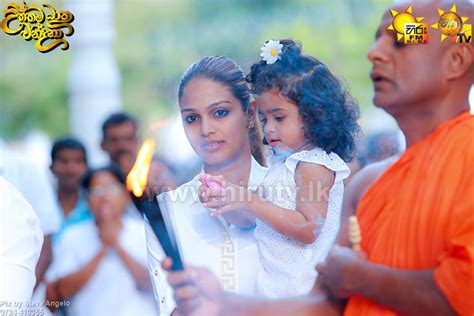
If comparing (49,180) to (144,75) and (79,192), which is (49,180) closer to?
(79,192)

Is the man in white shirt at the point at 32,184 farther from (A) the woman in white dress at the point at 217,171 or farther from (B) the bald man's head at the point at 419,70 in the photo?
(B) the bald man's head at the point at 419,70

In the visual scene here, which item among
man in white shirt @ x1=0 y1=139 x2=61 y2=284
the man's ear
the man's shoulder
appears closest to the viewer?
the man's ear

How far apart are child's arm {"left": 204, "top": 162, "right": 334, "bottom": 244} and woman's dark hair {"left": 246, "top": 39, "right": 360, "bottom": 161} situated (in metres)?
0.07

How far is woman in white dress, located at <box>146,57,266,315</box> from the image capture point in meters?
2.29

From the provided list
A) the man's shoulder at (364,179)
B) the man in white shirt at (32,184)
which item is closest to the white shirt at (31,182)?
the man in white shirt at (32,184)

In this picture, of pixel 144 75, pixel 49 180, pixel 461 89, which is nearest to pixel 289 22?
pixel 144 75

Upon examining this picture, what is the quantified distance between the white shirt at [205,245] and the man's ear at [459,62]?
587 mm

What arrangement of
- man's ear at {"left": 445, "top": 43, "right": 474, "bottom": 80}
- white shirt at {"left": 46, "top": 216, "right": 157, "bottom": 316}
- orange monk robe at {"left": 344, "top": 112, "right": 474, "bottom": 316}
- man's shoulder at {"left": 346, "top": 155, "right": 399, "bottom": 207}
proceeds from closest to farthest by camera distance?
orange monk robe at {"left": 344, "top": 112, "right": 474, "bottom": 316} → man's ear at {"left": 445, "top": 43, "right": 474, "bottom": 80} → man's shoulder at {"left": 346, "top": 155, "right": 399, "bottom": 207} → white shirt at {"left": 46, "top": 216, "right": 157, "bottom": 316}

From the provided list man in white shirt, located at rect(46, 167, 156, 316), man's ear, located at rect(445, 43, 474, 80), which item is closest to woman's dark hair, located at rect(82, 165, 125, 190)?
man in white shirt, located at rect(46, 167, 156, 316)

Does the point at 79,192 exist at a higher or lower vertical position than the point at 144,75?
lower

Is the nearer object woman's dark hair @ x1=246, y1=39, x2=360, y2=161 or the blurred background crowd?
woman's dark hair @ x1=246, y1=39, x2=360, y2=161

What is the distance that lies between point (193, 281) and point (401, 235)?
0.45 metres

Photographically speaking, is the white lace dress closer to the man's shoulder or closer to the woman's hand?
the man's shoulder

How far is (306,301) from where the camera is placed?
205cm
